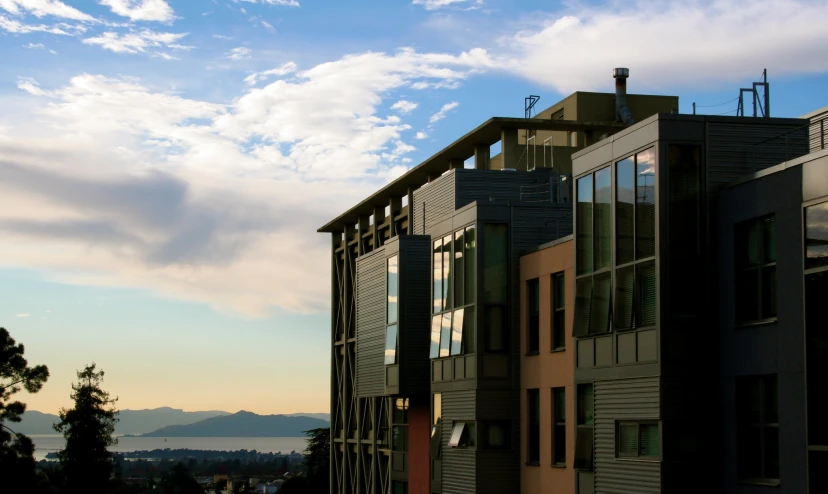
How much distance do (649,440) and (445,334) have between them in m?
11.3

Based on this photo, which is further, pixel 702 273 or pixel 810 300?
pixel 702 273

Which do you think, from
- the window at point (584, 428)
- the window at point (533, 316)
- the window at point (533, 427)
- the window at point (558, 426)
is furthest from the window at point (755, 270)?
the window at point (533, 427)

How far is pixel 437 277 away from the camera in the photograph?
3284 cm

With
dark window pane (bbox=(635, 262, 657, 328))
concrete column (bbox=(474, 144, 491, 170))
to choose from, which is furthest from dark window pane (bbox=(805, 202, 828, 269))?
concrete column (bbox=(474, 144, 491, 170))

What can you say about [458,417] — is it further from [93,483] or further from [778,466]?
[93,483]

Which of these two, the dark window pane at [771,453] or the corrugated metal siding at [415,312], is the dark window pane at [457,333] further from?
the dark window pane at [771,453]

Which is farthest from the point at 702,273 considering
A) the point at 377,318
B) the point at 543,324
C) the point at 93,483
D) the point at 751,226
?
the point at 93,483

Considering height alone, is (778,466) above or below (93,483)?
above

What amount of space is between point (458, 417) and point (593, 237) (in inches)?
359

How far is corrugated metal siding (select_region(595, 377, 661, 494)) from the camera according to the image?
2098 cm

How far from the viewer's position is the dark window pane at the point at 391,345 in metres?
37.5

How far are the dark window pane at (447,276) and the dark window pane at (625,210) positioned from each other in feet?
31.2

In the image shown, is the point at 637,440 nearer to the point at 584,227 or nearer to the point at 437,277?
the point at 584,227

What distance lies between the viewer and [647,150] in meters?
21.5
